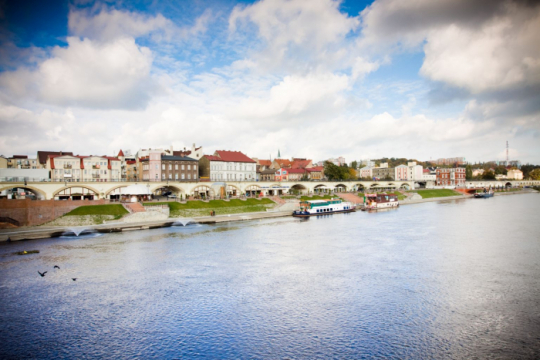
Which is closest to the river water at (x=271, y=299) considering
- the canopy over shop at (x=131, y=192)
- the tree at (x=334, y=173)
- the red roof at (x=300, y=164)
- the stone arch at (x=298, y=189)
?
the canopy over shop at (x=131, y=192)

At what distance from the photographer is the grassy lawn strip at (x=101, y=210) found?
55.2 m

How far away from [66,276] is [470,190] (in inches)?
6248

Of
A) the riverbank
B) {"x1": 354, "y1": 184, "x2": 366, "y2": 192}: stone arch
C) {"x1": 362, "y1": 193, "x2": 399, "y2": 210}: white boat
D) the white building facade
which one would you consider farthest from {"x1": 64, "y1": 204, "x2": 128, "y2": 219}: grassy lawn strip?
{"x1": 354, "y1": 184, "x2": 366, "y2": 192}: stone arch

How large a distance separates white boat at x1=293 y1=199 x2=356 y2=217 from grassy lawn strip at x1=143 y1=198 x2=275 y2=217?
7.25 m

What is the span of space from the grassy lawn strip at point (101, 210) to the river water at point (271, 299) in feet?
33.0

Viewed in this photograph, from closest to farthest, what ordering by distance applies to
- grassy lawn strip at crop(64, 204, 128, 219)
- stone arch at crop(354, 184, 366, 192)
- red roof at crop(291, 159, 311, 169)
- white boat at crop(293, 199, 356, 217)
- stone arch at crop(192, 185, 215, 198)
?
grassy lawn strip at crop(64, 204, 128, 219)
white boat at crop(293, 199, 356, 217)
stone arch at crop(192, 185, 215, 198)
stone arch at crop(354, 184, 366, 192)
red roof at crop(291, 159, 311, 169)

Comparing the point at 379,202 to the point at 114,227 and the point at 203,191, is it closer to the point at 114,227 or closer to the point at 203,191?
the point at 203,191

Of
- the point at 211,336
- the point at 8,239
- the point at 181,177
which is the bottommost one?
the point at 211,336

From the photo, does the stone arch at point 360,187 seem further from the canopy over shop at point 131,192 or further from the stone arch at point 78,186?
the stone arch at point 78,186

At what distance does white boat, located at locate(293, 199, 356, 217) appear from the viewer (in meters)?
76.1

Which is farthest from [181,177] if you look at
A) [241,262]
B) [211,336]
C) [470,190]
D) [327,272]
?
[470,190]

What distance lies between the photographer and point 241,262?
36.2 m

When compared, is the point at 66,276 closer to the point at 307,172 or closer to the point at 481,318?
the point at 481,318

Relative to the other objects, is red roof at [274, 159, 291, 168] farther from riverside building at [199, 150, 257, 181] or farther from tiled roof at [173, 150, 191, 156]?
tiled roof at [173, 150, 191, 156]
